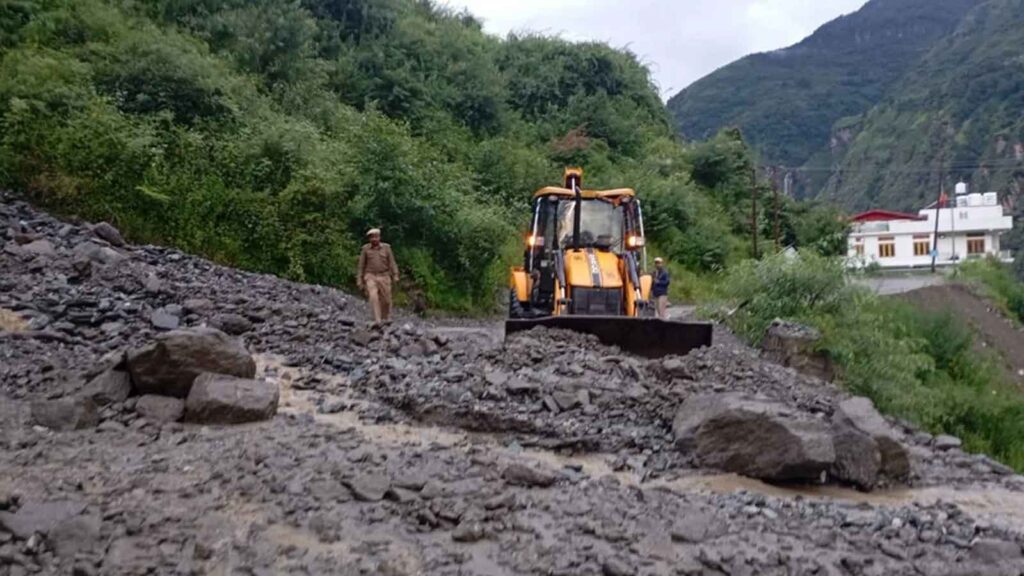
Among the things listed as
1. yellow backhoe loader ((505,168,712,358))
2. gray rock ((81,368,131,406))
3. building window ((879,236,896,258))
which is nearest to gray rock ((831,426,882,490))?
yellow backhoe loader ((505,168,712,358))

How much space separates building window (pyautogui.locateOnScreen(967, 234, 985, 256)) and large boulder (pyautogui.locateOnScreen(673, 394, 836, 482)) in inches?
1908

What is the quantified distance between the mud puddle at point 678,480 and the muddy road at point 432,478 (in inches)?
1.2

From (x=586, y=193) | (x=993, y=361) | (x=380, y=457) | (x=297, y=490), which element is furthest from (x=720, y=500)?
(x=993, y=361)

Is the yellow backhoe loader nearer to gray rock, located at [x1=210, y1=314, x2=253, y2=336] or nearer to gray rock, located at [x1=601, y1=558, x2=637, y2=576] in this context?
gray rock, located at [x1=210, y1=314, x2=253, y2=336]

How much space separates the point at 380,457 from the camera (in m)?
6.89

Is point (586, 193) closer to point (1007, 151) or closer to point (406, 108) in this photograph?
point (406, 108)

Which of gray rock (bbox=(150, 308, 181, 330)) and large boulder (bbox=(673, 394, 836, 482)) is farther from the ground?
gray rock (bbox=(150, 308, 181, 330))

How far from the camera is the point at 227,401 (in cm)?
754

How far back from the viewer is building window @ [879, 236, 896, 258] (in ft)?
175

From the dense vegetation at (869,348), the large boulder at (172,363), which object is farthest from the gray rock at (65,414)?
the dense vegetation at (869,348)

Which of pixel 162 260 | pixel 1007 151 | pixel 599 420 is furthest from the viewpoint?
pixel 1007 151

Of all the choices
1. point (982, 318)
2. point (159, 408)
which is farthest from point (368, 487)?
point (982, 318)

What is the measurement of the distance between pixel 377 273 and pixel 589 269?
2.56 m

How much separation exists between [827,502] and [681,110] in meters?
105
